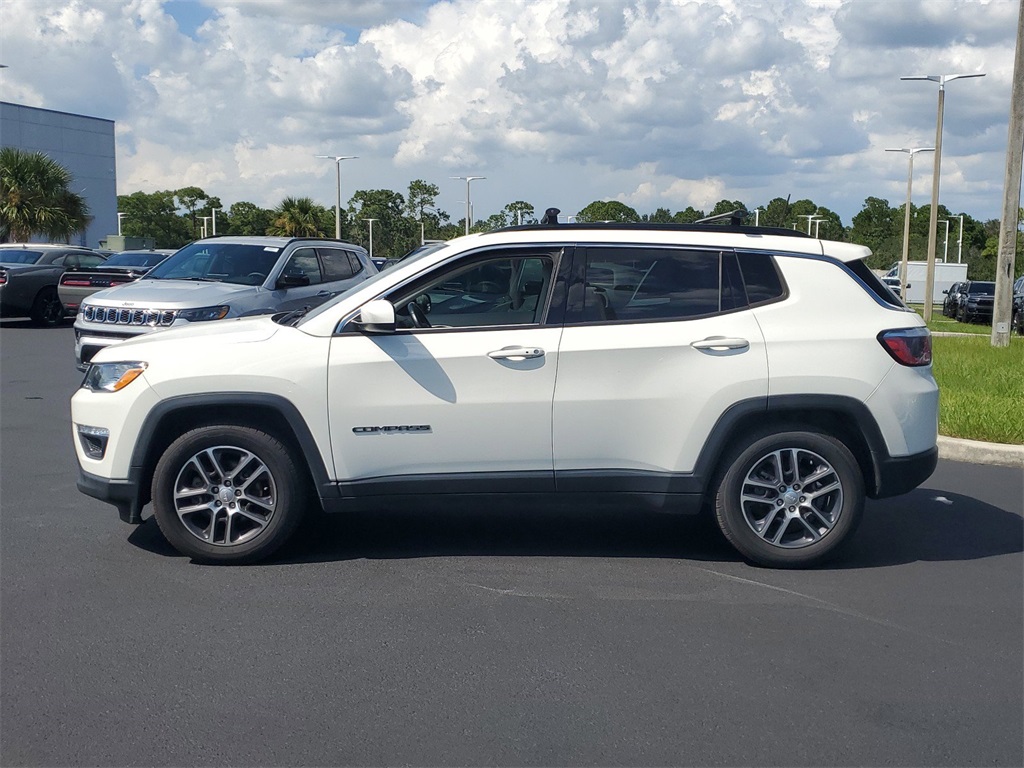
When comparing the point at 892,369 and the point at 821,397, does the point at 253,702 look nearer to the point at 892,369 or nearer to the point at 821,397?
the point at 821,397

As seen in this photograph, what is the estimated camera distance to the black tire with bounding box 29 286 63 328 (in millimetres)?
22938

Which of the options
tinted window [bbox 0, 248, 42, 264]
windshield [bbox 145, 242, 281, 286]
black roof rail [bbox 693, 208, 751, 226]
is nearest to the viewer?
black roof rail [bbox 693, 208, 751, 226]

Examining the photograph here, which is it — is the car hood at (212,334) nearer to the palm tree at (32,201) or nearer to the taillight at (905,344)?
the taillight at (905,344)

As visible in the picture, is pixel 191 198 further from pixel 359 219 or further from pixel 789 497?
pixel 789 497

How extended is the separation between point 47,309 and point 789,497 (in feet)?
68.7

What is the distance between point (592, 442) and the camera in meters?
5.67

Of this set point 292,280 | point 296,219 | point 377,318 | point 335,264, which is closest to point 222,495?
point 377,318

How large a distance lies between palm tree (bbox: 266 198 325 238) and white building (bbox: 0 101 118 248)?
449 inches

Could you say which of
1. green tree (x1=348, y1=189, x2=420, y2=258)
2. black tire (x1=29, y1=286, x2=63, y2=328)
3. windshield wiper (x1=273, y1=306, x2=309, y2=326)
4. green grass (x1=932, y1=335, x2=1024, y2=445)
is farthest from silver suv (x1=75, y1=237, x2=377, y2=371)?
green tree (x1=348, y1=189, x2=420, y2=258)

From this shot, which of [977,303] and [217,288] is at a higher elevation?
[217,288]

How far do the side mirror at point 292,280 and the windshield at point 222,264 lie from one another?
27 centimetres

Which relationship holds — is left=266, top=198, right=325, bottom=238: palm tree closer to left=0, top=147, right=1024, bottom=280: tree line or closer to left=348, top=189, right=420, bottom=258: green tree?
left=0, top=147, right=1024, bottom=280: tree line

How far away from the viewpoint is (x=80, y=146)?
6719 cm

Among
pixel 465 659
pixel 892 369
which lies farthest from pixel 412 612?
pixel 892 369
